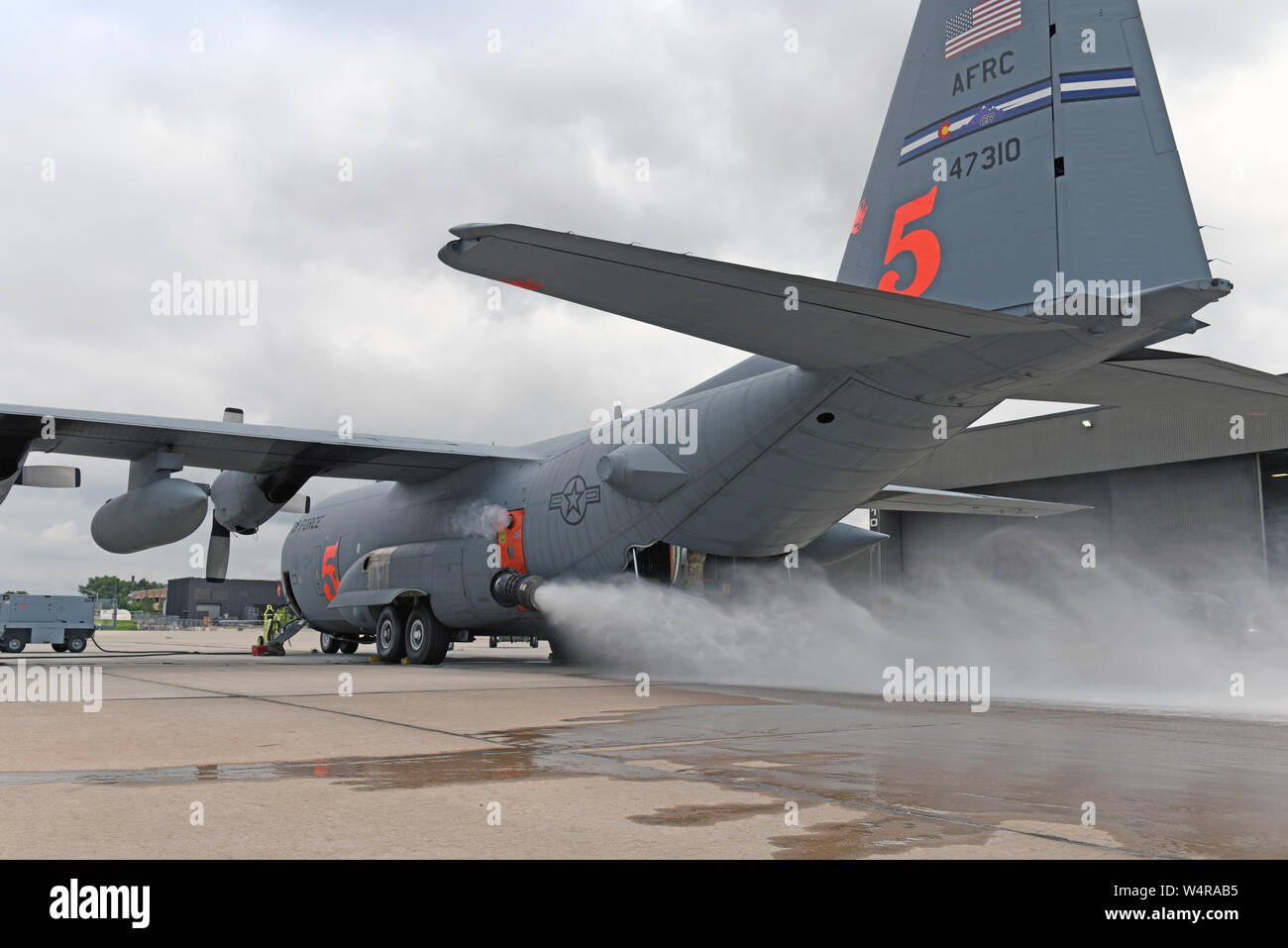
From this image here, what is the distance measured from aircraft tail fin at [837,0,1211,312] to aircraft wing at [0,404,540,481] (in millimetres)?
8587

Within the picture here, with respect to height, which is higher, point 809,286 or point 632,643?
point 809,286

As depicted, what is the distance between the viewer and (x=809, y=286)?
8.00m

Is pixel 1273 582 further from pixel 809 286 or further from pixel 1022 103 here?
pixel 809 286

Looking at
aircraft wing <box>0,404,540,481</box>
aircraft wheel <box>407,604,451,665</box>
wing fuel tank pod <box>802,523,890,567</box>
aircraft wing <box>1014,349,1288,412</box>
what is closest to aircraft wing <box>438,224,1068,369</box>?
aircraft wing <box>1014,349,1288,412</box>

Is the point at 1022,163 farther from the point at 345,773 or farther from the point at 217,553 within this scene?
the point at 217,553

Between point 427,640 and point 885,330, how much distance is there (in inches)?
444

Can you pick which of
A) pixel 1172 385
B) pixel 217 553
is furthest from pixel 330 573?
pixel 1172 385

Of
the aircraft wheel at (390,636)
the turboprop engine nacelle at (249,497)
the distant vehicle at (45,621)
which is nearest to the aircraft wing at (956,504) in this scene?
the aircraft wheel at (390,636)

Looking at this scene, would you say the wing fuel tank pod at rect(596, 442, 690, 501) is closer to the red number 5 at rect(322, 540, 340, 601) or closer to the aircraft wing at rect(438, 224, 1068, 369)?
the aircraft wing at rect(438, 224, 1068, 369)

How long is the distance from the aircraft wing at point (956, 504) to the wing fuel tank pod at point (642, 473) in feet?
16.5

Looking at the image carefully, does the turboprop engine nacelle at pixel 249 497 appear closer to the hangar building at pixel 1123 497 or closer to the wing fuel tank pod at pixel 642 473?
the wing fuel tank pod at pixel 642 473

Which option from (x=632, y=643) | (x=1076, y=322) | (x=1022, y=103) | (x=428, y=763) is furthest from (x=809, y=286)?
(x=632, y=643)

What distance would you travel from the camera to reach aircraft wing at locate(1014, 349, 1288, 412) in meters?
9.06

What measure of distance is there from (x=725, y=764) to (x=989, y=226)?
649 cm
